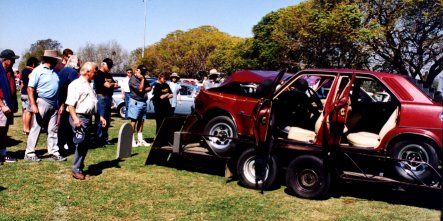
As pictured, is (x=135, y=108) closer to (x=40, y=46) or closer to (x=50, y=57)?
(x=50, y=57)

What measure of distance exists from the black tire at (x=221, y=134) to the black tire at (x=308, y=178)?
1.15 m

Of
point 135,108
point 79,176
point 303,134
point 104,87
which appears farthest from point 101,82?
point 303,134

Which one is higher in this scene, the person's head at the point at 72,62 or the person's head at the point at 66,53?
the person's head at the point at 66,53

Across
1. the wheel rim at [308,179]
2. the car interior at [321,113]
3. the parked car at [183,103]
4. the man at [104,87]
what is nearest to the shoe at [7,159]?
the man at [104,87]

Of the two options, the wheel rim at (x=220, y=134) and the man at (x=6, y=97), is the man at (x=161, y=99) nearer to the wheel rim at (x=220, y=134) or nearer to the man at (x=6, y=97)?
the wheel rim at (x=220, y=134)

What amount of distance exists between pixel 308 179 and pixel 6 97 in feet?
16.5

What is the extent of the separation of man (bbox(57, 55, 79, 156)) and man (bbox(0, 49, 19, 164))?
819 mm

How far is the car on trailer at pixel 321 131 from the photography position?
18.5 ft

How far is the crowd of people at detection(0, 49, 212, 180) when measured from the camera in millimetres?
6500

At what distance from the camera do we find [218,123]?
7113 millimetres

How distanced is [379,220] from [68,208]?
12.6ft

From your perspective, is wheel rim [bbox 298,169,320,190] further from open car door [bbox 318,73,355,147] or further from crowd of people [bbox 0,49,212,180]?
crowd of people [bbox 0,49,212,180]

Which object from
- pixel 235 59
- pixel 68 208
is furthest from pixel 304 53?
pixel 68 208

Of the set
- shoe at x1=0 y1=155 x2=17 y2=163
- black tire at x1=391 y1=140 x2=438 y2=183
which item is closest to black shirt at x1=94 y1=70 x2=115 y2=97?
shoe at x1=0 y1=155 x2=17 y2=163
